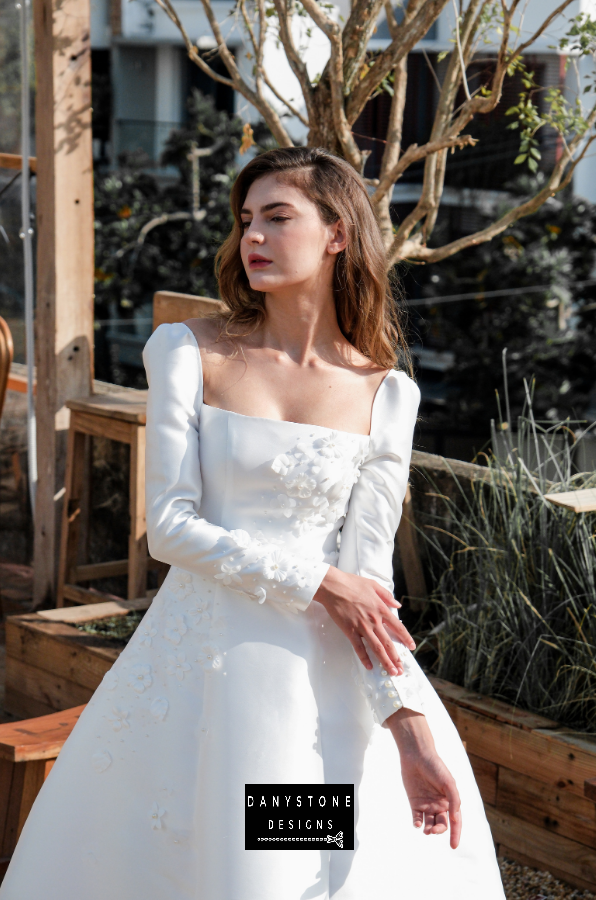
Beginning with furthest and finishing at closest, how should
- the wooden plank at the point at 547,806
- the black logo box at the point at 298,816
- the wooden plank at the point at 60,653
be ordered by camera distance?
1. the wooden plank at the point at 60,653
2. the wooden plank at the point at 547,806
3. the black logo box at the point at 298,816

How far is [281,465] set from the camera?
4.82 ft

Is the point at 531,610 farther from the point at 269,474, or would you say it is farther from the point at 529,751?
the point at 269,474

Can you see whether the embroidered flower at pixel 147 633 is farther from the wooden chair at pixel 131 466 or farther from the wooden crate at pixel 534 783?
the wooden chair at pixel 131 466

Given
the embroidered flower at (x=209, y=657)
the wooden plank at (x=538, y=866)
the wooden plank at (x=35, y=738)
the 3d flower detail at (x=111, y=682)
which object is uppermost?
the embroidered flower at (x=209, y=657)

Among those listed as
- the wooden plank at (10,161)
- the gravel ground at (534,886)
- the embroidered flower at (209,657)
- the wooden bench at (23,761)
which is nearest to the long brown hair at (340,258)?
the embroidered flower at (209,657)

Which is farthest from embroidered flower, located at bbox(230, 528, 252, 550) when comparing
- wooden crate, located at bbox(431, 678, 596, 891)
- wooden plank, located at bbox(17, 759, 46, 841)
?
wooden crate, located at bbox(431, 678, 596, 891)

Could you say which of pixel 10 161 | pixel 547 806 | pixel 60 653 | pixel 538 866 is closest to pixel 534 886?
pixel 538 866

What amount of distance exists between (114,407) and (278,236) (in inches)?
77.9

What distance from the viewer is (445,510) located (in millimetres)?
3174

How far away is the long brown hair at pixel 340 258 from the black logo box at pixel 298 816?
717 millimetres

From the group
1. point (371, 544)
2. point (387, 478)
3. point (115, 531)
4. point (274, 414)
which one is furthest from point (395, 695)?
point (115, 531)

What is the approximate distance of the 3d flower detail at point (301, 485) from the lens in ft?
4.84

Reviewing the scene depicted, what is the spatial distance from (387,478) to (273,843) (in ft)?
1.90

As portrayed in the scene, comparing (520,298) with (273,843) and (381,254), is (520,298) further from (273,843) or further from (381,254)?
(273,843)
